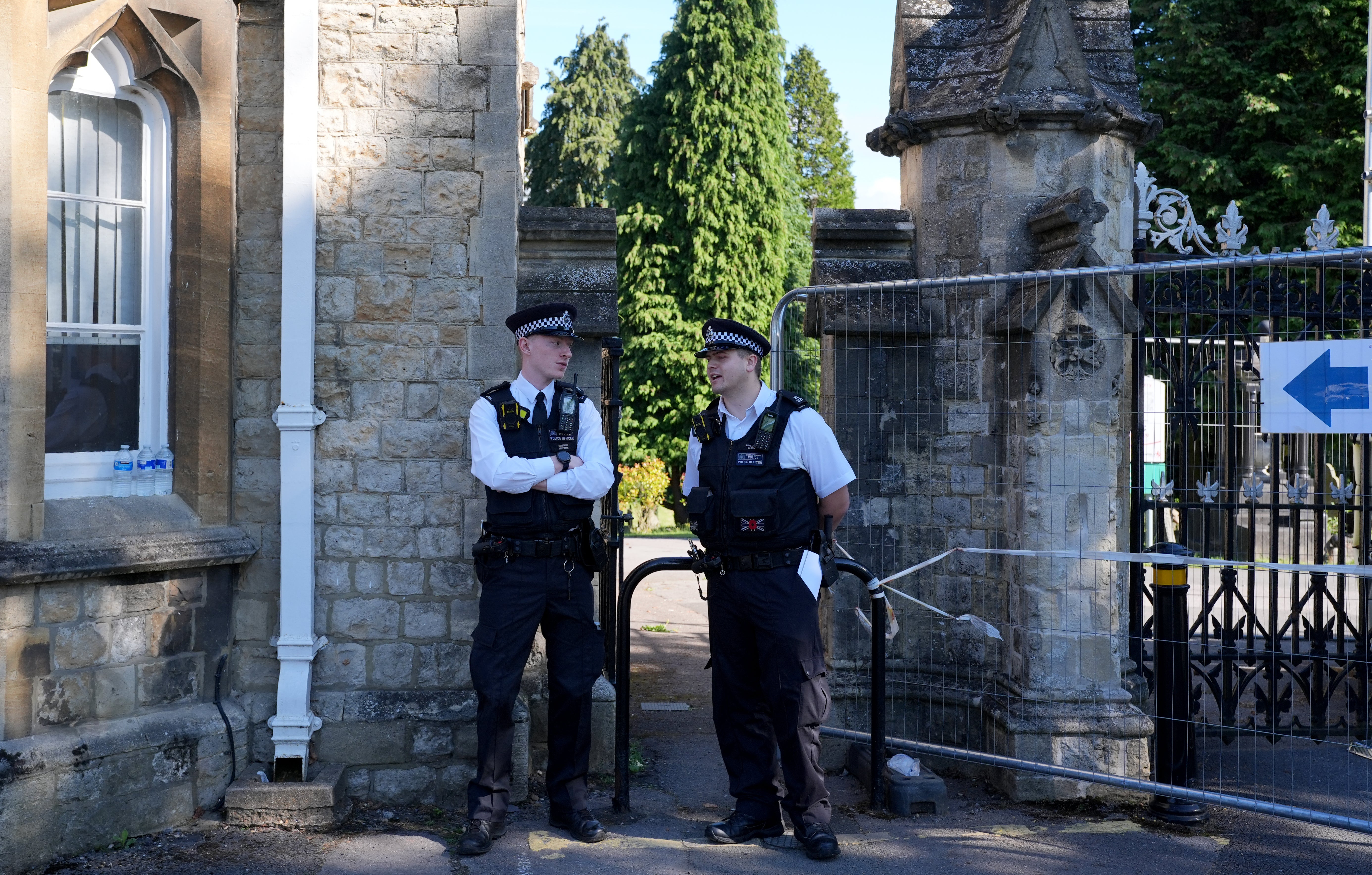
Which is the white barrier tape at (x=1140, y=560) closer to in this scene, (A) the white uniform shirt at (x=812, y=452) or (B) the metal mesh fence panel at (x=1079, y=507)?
(B) the metal mesh fence panel at (x=1079, y=507)

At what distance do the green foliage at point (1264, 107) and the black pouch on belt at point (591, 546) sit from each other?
18169 millimetres

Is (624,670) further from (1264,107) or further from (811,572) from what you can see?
(1264,107)

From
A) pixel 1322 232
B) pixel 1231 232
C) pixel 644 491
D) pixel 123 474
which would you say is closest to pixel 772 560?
pixel 123 474

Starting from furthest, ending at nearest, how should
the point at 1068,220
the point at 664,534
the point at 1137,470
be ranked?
the point at 664,534, the point at 1068,220, the point at 1137,470

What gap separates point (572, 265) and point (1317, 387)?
3.39 meters

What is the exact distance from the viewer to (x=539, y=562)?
4.81 m

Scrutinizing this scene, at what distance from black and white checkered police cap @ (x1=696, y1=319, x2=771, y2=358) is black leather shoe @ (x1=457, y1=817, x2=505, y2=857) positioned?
2.17m

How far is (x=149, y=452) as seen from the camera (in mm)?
5293

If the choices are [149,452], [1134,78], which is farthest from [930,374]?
[149,452]

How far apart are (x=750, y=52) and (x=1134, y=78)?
64.5 ft

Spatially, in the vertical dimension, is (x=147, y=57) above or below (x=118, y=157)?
above

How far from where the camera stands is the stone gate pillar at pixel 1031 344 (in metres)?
5.57

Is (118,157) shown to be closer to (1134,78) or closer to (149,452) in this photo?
(149,452)

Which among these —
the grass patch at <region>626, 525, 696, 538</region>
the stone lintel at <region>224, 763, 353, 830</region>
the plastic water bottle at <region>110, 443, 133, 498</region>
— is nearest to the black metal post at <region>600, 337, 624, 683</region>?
the stone lintel at <region>224, 763, 353, 830</region>
